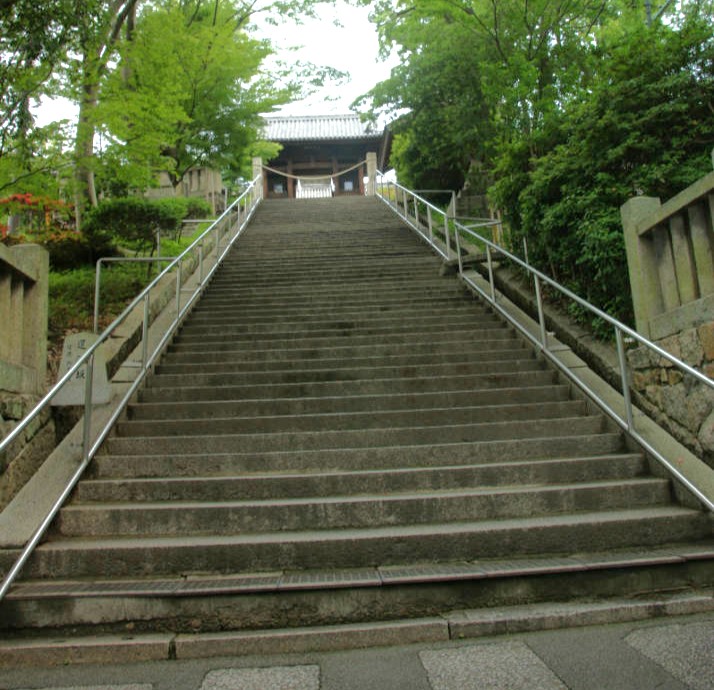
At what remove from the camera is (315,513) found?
10.7ft

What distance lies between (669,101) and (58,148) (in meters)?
7.05

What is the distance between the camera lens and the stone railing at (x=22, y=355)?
3854 millimetres

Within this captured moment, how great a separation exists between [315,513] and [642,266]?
126 inches

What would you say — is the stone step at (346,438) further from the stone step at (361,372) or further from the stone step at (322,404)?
the stone step at (361,372)

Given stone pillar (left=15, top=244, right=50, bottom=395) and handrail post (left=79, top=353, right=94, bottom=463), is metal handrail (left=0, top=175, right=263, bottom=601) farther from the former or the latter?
stone pillar (left=15, top=244, right=50, bottom=395)

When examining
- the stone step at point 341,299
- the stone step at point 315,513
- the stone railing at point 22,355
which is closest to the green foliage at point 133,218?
the stone step at point 341,299

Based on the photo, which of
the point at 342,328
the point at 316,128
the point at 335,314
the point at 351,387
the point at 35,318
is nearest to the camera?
the point at 35,318

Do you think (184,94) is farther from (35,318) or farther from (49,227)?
(35,318)

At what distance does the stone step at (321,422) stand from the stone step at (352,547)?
51.9 inches

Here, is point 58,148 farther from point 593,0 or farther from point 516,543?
point 593,0

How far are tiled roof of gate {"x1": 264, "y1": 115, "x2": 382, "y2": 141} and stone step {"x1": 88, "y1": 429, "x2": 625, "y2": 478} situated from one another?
2091cm

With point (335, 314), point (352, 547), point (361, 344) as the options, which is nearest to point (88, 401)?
point (352, 547)

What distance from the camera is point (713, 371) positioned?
11.9 feet

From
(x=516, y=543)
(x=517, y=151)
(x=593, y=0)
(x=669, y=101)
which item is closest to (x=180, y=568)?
(x=516, y=543)
